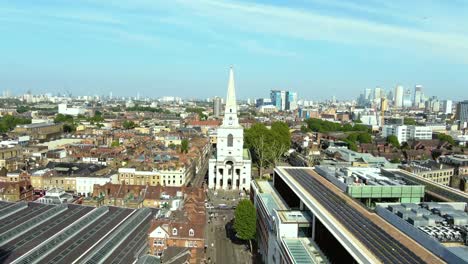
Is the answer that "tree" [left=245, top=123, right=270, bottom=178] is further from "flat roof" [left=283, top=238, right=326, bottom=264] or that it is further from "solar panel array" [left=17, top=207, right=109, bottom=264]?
"flat roof" [left=283, top=238, right=326, bottom=264]

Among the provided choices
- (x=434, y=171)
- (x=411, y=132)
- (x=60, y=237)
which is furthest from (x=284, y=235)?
(x=411, y=132)

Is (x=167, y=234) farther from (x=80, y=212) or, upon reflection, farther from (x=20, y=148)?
(x=20, y=148)

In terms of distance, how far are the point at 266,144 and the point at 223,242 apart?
49.2 metres

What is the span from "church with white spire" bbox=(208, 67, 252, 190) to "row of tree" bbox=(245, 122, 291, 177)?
1396 cm

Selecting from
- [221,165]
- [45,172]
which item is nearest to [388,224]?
[221,165]

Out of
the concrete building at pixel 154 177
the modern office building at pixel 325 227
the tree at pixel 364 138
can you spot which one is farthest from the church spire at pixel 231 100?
the tree at pixel 364 138

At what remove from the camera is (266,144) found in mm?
96312

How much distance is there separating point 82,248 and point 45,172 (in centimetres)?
3745

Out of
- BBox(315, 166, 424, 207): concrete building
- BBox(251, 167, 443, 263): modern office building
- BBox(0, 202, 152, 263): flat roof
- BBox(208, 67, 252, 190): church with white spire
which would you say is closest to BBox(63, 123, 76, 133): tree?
BBox(208, 67, 252, 190): church with white spire

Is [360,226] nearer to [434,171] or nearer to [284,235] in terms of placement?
[284,235]

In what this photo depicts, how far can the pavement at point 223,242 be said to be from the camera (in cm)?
4456

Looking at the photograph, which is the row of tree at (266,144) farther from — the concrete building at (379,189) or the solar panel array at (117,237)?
the concrete building at (379,189)

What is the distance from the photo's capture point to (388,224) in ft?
96.2

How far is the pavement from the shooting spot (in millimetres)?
44562
